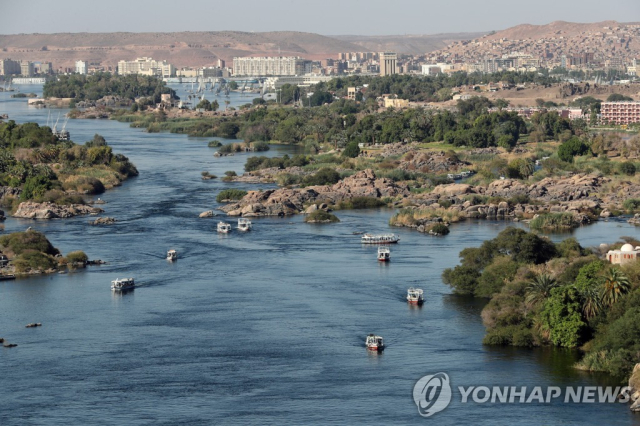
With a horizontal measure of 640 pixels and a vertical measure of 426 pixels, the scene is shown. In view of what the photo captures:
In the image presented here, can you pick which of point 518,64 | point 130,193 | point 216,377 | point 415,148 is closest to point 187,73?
point 518,64

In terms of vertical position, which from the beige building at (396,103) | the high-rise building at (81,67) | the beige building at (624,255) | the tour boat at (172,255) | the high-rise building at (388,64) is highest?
the high-rise building at (388,64)

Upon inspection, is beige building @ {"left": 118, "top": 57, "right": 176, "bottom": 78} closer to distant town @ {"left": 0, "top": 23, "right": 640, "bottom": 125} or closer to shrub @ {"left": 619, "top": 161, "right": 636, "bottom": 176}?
distant town @ {"left": 0, "top": 23, "right": 640, "bottom": 125}

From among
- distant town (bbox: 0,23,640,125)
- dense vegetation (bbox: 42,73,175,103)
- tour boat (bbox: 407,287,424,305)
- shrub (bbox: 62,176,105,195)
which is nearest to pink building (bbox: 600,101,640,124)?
distant town (bbox: 0,23,640,125)

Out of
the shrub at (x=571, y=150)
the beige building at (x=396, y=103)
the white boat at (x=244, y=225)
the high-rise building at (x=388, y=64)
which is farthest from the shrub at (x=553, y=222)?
the high-rise building at (x=388, y=64)

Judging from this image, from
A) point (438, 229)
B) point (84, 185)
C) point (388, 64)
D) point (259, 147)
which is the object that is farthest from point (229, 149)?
point (388, 64)

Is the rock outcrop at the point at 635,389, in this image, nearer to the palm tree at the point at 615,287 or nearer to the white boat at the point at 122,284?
the palm tree at the point at 615,287
